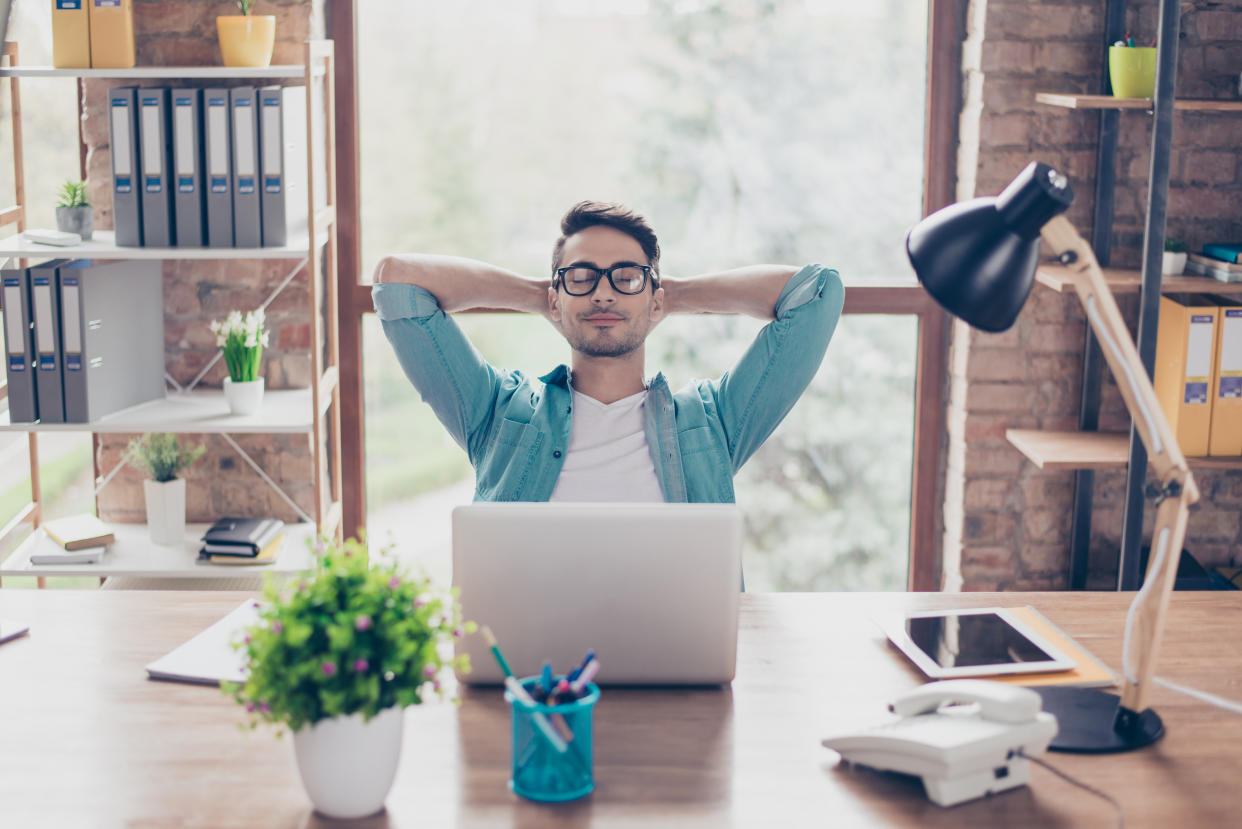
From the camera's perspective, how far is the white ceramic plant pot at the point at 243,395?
277 cm

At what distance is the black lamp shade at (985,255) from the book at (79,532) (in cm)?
214

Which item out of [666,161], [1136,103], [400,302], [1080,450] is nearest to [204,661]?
[400,302]

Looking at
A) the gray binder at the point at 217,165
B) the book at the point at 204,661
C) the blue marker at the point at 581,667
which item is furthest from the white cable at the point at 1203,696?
the gray binder at the point at 217,165

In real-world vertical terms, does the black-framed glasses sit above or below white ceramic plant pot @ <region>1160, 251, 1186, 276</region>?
below

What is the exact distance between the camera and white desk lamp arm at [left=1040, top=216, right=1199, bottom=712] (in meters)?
1.40

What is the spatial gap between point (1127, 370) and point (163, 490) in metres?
2.21

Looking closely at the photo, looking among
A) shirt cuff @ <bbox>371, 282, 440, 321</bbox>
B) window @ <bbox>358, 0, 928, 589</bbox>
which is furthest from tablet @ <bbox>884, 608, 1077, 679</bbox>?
window @ <bbox>358, 0, 928, 589</bbox>

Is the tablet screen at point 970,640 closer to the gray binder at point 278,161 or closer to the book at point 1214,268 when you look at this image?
the book at point 1214,268

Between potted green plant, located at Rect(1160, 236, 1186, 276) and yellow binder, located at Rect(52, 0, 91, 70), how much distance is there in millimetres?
2490

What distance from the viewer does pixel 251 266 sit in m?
3.01

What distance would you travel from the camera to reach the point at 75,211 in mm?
2730

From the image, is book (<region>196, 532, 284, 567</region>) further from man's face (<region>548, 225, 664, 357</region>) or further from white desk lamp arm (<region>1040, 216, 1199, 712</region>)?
white desk lamp arm (<region>1040, 216, 1199, 712</region>)

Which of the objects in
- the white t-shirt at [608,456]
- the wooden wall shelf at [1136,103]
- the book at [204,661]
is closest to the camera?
the book at [204,661]

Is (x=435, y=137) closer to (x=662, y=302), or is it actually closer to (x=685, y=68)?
(x=685, y=68)
